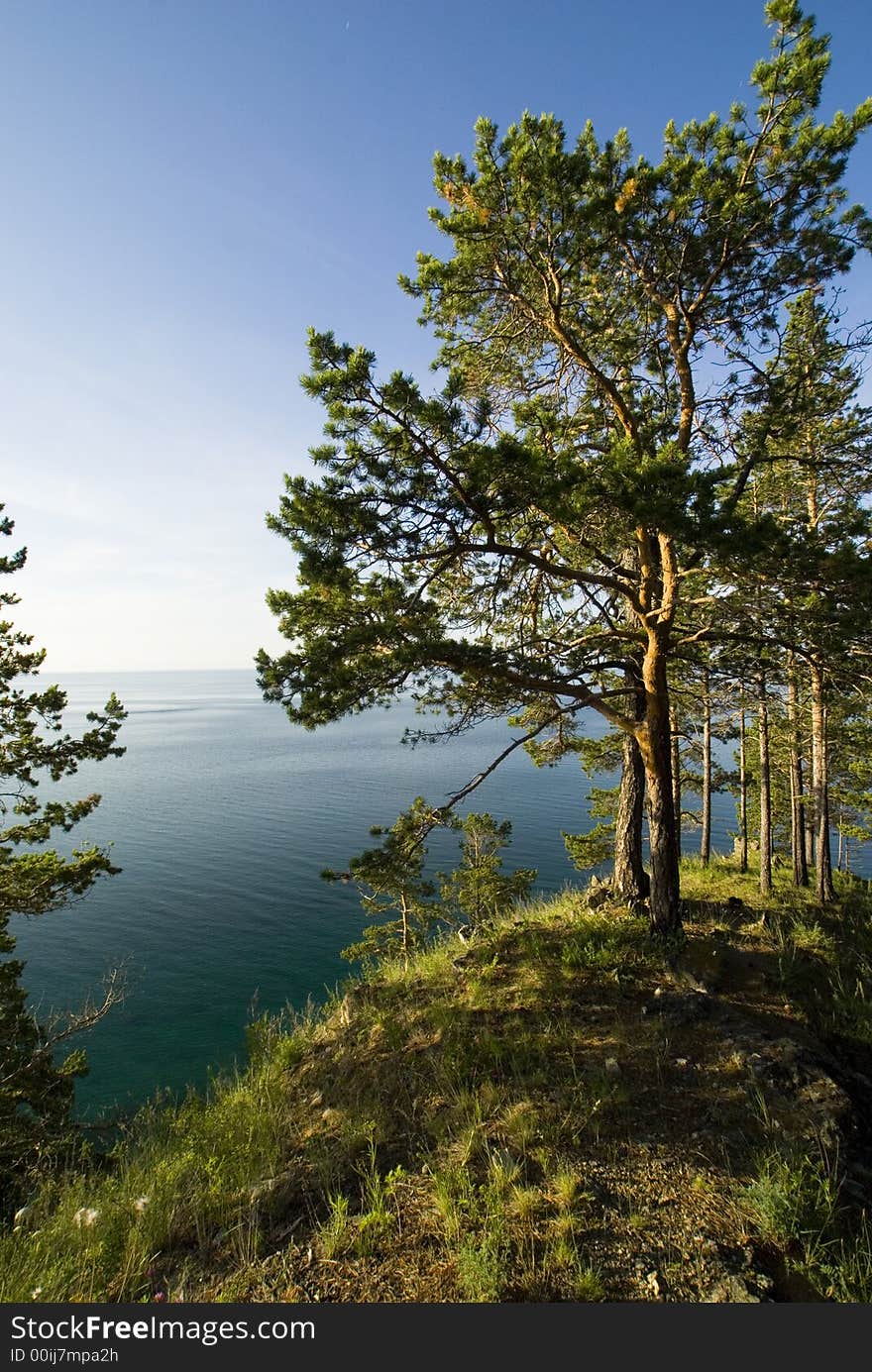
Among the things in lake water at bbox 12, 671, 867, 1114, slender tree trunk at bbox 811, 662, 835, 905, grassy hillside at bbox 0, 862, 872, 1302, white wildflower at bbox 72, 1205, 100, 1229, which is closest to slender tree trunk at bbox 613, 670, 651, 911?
grassy hillside at bbox 0, 862, 872, 1302

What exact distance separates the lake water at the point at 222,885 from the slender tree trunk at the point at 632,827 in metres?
4.41

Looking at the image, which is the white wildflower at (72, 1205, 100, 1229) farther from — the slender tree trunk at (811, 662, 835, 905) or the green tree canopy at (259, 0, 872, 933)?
the slender tree trunk at (811, 662, 835, 905)

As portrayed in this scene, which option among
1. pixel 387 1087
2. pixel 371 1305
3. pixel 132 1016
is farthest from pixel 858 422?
pixel 132 1016

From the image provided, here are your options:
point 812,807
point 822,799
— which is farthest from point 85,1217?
point 812,807

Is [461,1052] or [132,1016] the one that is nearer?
[461,1052]

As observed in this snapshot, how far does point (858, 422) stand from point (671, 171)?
23.2 ft

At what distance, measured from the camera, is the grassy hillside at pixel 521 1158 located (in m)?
3.86

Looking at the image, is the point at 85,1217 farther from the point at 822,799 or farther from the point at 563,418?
→ the point at 822,799

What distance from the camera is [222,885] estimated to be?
110ft

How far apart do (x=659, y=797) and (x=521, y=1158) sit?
5754 mm

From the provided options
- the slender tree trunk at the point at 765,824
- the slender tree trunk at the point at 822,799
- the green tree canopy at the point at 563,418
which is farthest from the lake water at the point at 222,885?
the slender tree trunk at the point at 822,799

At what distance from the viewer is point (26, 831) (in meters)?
11.6

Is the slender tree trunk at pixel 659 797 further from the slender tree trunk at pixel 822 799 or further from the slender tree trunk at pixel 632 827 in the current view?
the slender tree trunk at pixel 822 799

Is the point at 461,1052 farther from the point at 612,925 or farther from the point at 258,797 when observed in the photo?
the point at 258,797
